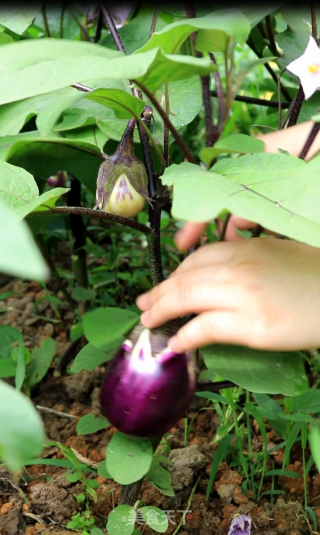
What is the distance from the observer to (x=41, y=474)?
76 cm

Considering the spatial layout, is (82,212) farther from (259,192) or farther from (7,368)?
(7,368)

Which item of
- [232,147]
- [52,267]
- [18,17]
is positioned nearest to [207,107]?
[232,147]

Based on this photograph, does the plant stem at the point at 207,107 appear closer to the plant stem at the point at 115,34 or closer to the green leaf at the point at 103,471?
the plant stem at the point at 115,34

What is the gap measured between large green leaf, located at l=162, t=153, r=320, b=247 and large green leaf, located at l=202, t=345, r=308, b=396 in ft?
0.52

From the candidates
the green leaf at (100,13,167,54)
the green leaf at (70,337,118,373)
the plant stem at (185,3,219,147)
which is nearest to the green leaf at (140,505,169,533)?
the green leaf at (70,337,118,373)

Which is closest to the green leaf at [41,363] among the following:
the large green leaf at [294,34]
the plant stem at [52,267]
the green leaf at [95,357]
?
the plant stem at [52,267]

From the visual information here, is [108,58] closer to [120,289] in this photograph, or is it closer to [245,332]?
[245,332]

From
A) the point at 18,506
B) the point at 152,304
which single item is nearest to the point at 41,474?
the point at 18,506

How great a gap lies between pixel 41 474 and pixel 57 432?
0.07 meters

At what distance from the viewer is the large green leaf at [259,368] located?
1.66 ft

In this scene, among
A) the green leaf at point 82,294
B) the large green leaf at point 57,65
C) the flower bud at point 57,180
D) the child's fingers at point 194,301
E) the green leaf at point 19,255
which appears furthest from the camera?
the flower bud at point 57,180

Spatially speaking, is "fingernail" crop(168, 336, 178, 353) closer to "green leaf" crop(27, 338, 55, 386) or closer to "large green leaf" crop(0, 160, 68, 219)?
"large green leaf" crop(0, 160, 68, 219)

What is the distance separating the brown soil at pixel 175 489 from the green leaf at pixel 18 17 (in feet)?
1.61

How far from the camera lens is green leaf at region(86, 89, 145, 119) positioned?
46 centimetres
